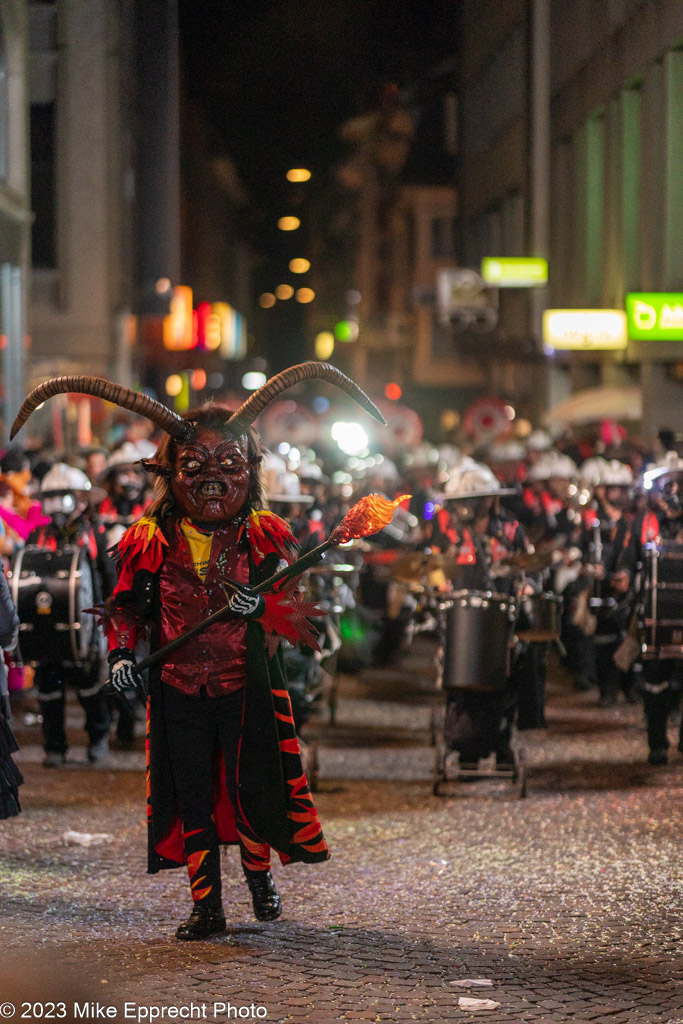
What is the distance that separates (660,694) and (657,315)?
35.0 feet

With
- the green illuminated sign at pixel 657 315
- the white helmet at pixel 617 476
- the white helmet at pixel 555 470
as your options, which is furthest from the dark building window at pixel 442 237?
the white helmet at pixel 617 476

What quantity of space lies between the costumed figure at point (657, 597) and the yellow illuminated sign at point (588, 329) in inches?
544

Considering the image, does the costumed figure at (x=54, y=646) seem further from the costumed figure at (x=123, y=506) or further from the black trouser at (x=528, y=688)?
the black trouser at (x=528, y=688)

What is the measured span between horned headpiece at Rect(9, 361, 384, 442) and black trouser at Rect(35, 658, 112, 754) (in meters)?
4.02

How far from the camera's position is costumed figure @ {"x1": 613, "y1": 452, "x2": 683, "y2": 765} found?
9828 millimetres

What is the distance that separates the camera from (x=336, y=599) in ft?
36.2

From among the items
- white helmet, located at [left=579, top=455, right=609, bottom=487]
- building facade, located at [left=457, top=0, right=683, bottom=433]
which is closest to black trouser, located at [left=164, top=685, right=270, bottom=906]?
white helmet, located at [left=579, top=455, right=609, bottom=487]

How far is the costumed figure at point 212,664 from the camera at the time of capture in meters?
6.44

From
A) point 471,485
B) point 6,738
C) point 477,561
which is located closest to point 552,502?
point 471,485

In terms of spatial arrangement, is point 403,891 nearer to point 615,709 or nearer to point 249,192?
point 615,709


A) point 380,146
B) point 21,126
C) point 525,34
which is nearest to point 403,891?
point 21,126

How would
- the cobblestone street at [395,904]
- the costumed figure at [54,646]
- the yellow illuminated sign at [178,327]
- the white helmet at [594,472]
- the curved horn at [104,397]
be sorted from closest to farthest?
the cobblestone street at [395,904], the curved horn at [104,397], the costumed figure at [54,646], the white helmet at [594,472], the yellow illuminated sign at [178,327]

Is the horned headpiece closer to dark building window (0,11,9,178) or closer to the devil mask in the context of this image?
the devil mask

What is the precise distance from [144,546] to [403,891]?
204cm
